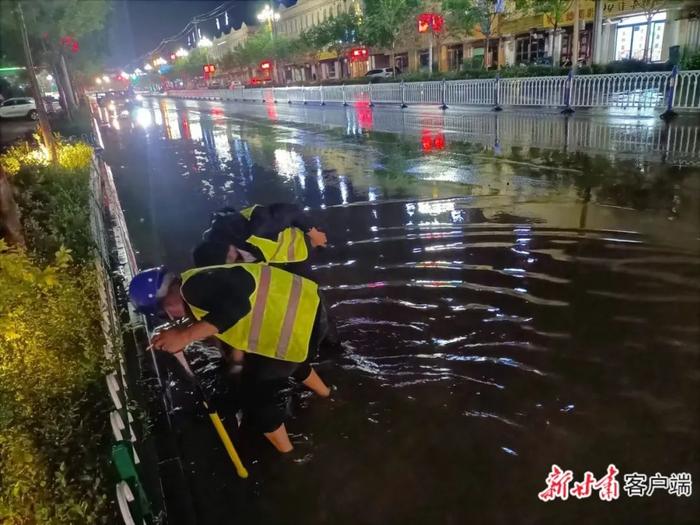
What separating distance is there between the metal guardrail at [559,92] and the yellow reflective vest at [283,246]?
45.5 ft

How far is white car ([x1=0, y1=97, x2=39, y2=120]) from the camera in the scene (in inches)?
1170

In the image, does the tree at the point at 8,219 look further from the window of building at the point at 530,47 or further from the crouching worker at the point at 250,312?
the window of building at the point at 530,47

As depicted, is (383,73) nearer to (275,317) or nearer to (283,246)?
(283,246)

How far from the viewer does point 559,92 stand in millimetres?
16656

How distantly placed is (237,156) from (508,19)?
2543cm

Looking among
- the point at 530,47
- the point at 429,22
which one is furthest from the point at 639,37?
the point at 429,22

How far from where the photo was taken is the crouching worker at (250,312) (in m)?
2.42

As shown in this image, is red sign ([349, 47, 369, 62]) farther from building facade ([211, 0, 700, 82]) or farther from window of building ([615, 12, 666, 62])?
window of building ([615, 12, 666, 62])

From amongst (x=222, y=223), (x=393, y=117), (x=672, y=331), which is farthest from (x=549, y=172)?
(x=393, y=117)

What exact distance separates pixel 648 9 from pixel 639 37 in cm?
274

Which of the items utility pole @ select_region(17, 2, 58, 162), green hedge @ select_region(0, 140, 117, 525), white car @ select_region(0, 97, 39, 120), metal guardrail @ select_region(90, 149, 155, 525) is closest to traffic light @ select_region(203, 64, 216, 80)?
white car @ select_region(0, 97, 39, 120)

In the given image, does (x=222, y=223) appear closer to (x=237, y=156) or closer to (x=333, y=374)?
(x=333, y=374)

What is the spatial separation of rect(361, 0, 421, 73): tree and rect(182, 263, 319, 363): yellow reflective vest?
95.2 ft

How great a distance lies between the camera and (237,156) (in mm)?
13711
